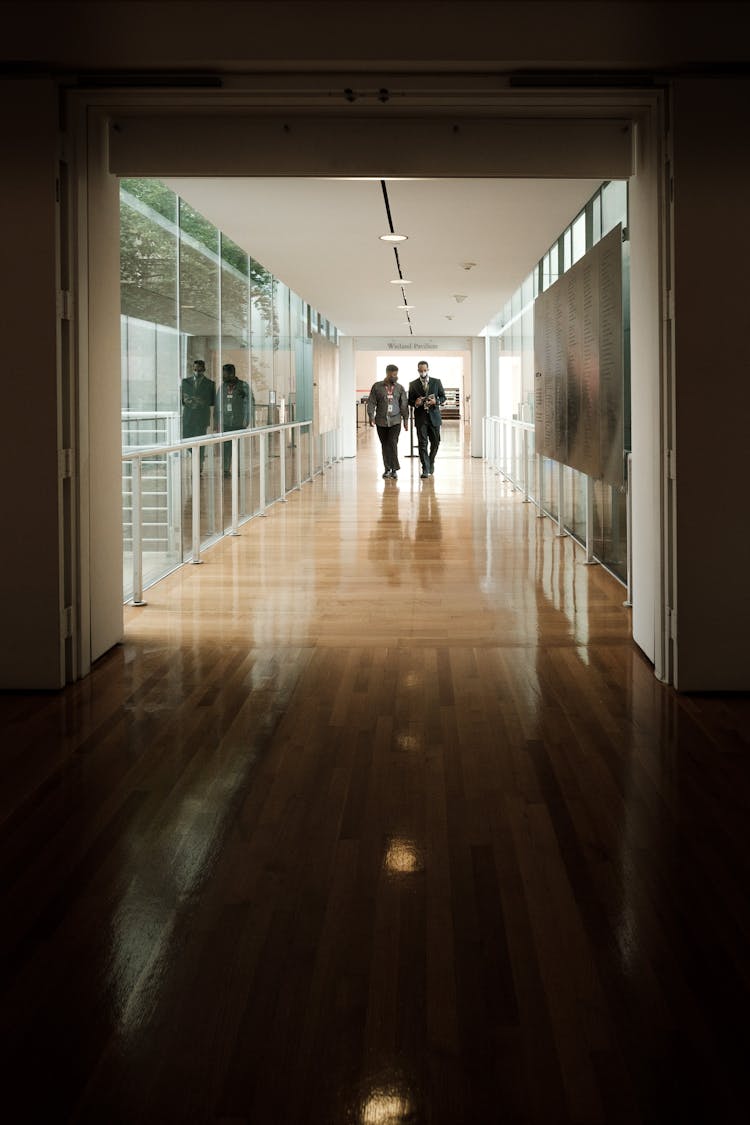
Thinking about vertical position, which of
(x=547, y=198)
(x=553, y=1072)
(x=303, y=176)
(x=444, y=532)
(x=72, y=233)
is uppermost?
(x=547, y=198)

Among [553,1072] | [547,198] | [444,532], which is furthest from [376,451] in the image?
[553,1072]

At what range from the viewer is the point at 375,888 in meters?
3.10

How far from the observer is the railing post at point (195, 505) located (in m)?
9.34

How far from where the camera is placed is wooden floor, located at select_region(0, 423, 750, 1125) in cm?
219

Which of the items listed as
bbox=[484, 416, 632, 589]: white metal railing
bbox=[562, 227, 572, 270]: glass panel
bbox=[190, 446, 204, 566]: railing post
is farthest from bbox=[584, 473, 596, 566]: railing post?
bbox=[190, 446, 204, 566]: railing post

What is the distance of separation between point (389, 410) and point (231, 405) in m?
6.88

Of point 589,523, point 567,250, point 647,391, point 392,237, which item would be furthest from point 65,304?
point 567,250

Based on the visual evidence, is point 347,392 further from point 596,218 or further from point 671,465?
point 671,465

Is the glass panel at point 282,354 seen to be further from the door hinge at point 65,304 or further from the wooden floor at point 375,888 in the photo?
the door hinge at point 65,304

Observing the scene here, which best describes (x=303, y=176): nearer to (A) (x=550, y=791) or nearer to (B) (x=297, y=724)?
(B) (x=297, y=724)

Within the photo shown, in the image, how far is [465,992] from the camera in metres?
2.52

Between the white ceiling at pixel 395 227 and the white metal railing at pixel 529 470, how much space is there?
6.01 feet

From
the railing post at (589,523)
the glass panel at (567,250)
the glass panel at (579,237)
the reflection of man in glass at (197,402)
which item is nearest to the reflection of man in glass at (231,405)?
the reflection of man in glass at (197,402)

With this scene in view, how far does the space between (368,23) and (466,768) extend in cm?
267
